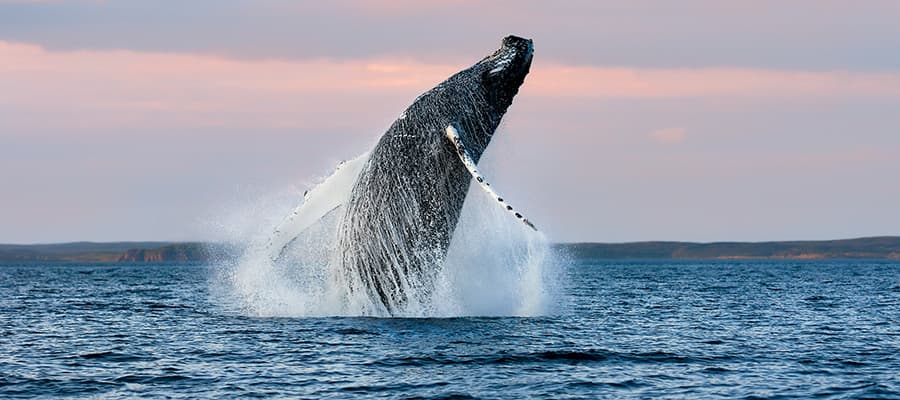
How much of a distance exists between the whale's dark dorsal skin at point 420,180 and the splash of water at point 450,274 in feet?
1.31

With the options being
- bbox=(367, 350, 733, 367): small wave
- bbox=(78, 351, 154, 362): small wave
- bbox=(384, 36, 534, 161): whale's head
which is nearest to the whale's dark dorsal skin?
bbox=(384, 36, 534, 161): whale's head

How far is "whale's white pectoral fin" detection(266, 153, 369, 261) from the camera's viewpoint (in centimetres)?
1759

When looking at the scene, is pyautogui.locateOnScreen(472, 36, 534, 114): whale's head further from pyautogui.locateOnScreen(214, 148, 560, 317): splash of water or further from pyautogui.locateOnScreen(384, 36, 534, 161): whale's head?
pyautogui.locateOnScreen(214, 148, 560, 317): splash of water

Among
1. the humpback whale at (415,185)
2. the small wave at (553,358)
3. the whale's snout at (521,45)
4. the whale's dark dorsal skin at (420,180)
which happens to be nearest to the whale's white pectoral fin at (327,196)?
the humpback whale at (415,185)

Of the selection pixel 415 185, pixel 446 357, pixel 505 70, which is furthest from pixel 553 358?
pixel 505 70

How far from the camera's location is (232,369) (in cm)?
1401

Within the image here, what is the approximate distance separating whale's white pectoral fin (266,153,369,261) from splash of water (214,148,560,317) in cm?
23

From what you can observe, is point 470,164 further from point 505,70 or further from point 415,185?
point 505,70

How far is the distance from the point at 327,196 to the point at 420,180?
5.61ft

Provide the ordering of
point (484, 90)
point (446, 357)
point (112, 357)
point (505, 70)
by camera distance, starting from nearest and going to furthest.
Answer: point (446, 357) → point (112, 357) → point (505, 70) → point (484, 90)

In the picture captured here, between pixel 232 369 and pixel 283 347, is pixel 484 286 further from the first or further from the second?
pixel 232 369

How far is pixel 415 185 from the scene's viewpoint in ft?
55.6

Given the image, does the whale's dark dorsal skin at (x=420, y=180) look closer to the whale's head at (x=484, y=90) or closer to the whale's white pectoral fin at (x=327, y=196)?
the whale's head at (x=484, y=90)

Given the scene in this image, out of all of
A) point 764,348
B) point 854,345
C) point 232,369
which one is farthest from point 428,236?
point 854,345
